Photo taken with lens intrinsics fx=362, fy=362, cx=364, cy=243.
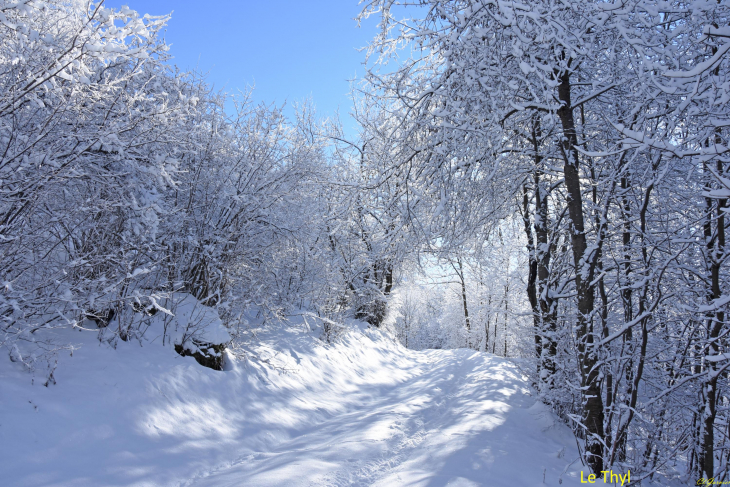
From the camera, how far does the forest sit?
3082 millimetres

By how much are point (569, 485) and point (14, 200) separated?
5.51 metres

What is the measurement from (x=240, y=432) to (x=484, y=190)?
4513mm

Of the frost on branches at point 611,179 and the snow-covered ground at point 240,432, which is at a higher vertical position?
the frost on branches at point 611,179

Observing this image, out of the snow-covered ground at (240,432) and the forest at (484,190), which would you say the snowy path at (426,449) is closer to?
the snow-covered ground at (240,432)

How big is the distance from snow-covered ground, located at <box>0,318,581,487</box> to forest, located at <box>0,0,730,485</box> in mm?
335

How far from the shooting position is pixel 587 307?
12.5 ft

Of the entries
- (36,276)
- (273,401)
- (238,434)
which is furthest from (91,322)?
(273,401)

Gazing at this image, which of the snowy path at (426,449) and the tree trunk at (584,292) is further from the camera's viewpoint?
the tree trunk at (584,292)

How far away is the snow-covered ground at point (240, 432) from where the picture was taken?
3137 millimetres

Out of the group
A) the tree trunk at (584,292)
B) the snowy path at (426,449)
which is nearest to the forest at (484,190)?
the tree trunk at (584,292)

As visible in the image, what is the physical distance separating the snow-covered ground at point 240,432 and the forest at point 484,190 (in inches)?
13.2

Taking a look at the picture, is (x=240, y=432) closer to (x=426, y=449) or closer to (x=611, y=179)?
(x=426, y=449)

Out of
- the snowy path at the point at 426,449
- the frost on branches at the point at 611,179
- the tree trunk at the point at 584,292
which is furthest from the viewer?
the tree trunk at the point at 584,292

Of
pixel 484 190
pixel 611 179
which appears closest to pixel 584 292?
pixel 611 179
